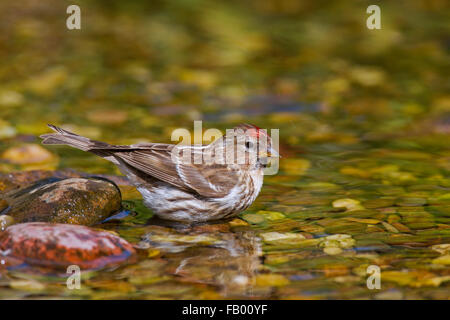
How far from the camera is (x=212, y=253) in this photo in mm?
5699

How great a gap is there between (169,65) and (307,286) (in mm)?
6754

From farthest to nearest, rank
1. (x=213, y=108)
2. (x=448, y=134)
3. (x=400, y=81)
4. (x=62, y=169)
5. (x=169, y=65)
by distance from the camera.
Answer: (x=169, y=65)
(x=400, y=81)
(x=213, y=108)
(x=448, y=134)
(x=62, y=169)

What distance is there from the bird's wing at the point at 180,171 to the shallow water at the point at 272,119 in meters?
0.34

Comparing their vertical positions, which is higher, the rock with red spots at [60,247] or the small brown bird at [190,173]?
the small brown bird at [190,173]

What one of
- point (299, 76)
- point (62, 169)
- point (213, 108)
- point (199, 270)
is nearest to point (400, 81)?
point (299, 76)

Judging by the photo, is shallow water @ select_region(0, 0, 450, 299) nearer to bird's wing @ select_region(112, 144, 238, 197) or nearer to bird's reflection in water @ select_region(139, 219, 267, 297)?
bird's reflection in water @ select_region(139, 219, 267, 297)

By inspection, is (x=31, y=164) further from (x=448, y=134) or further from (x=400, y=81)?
(x=400, y=81)

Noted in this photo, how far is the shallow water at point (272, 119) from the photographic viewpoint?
522 centimetres

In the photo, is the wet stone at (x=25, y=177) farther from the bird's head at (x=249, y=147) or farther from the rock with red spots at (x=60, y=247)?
the bird's head at (x=249, y=147)

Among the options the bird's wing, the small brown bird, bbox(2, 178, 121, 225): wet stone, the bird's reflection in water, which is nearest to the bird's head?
the small brown bird

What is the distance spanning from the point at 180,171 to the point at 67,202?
101 centimetres

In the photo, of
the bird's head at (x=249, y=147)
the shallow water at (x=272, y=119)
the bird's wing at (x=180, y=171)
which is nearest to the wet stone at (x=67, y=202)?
the shallow water at (x=272, y=119)

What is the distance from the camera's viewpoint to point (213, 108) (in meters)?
9.69
